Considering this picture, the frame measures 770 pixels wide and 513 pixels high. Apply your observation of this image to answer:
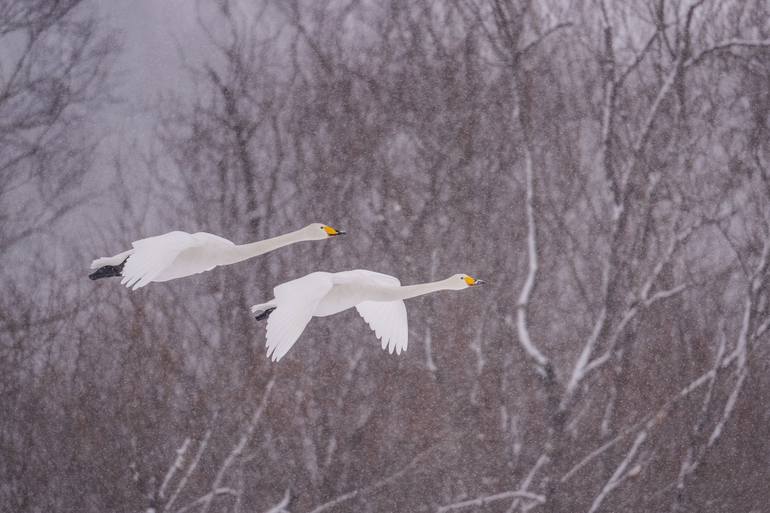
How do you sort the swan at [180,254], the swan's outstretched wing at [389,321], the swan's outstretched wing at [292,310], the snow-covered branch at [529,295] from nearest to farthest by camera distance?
the swan's outstretched wing at [292,310] < the swan at [180,254] < the swan's outstretched wing at [389,321] < the snow-covered branch at [529,295]

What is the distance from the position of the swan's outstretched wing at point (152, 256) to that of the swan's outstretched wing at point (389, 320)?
45cm

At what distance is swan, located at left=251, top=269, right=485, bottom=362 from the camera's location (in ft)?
5.38

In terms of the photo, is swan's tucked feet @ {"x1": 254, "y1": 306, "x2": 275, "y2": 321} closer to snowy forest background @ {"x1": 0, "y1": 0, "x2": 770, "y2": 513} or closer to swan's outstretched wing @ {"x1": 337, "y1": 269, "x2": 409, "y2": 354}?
swan's outstretched wing @ {"x1": 337, "y1": 269, "x2": 409, "y2": 354}

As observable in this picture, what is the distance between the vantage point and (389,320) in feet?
7.16

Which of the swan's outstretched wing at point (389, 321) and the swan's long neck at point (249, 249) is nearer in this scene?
the swan's long neck at point (249, 249)

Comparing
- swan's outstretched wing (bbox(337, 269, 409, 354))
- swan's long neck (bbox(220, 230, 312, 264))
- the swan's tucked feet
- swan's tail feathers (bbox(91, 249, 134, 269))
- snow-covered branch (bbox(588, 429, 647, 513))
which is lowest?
snow-covered branch (bbox(588, 429, 647, 513))

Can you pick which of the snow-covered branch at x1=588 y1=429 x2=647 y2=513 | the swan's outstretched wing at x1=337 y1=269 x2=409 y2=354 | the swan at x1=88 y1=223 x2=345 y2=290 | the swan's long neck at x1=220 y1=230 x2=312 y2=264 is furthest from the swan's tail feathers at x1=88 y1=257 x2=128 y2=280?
the snow-covered branch at x1=588 y1=429 x2=647 y2=513

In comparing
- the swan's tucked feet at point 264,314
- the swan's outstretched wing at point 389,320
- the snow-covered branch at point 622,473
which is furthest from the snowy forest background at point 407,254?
the swan's tucked feet at point 264,314

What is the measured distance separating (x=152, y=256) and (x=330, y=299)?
30 centimetres

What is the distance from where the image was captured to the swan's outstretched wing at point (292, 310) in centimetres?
160

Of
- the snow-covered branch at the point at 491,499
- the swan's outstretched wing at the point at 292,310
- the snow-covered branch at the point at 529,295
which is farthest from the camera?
the snow-covered branch at the point at 529,295

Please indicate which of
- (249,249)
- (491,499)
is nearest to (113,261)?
(249,249)

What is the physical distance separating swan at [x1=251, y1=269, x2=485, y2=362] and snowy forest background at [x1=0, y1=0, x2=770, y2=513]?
2102mm

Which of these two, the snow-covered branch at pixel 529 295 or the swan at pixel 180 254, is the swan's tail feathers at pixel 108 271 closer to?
the swan at pixel 180 254
